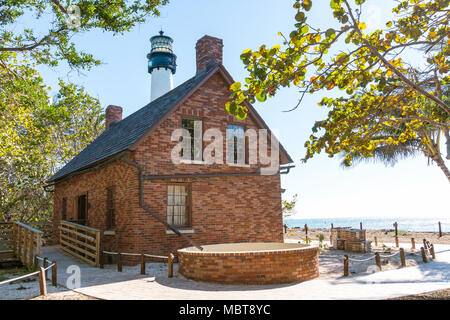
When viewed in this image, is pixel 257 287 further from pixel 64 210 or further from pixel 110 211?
pixel 64 210

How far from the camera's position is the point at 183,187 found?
13969mm

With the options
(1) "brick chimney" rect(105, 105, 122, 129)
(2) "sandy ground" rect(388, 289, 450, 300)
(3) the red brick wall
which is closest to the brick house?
(3) the red brick wall

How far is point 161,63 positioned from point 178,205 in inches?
914

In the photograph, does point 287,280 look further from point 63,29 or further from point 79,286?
point 63,29

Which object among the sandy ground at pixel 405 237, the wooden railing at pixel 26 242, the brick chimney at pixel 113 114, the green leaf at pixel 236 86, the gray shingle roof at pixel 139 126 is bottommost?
the sandy ground at pixel 405 237

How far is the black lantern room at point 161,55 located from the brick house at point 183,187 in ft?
59.5

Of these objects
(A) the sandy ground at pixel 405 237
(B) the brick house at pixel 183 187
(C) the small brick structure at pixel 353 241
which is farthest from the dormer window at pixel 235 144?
(A) the sandy ground at pixel 405 237

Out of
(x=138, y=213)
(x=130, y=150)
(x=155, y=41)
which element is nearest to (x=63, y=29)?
(x=130, y=150)

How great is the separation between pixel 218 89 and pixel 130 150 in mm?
5003

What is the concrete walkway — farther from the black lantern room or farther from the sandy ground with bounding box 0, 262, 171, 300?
the black lantern room

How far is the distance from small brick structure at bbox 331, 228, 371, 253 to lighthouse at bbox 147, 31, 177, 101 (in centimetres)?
2094

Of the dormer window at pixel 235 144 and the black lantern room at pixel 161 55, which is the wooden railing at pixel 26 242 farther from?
the black lantern room at pixel 161 55

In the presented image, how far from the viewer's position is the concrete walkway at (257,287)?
7500 mm
